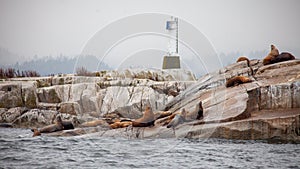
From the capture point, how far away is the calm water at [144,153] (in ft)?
34.4

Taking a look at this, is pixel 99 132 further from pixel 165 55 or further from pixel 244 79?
pixel 165 55

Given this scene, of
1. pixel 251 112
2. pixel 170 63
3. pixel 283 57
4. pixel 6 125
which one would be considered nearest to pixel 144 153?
pixel 251 112

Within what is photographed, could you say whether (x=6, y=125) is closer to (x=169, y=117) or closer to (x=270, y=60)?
(x=169, y=117)

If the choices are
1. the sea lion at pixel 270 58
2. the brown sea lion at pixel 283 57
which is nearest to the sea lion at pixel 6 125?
the sea lion at pixel 270 58

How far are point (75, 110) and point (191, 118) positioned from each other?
11.2 metres

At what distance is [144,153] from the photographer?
12.0 metres

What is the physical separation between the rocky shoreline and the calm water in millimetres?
846

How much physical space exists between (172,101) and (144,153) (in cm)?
943

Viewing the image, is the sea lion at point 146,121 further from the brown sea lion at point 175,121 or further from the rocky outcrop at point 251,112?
the brown sea lion at point 175,121

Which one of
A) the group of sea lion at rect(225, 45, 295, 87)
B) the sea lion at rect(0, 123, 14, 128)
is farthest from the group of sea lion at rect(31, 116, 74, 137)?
the group of sea lion at rect(225, 45, 295, 87)

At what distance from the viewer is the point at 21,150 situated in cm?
1260

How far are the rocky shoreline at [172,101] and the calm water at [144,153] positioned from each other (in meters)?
0.85

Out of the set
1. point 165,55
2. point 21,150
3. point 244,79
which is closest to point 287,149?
point 244,79

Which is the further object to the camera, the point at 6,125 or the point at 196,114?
the point at 6,125
